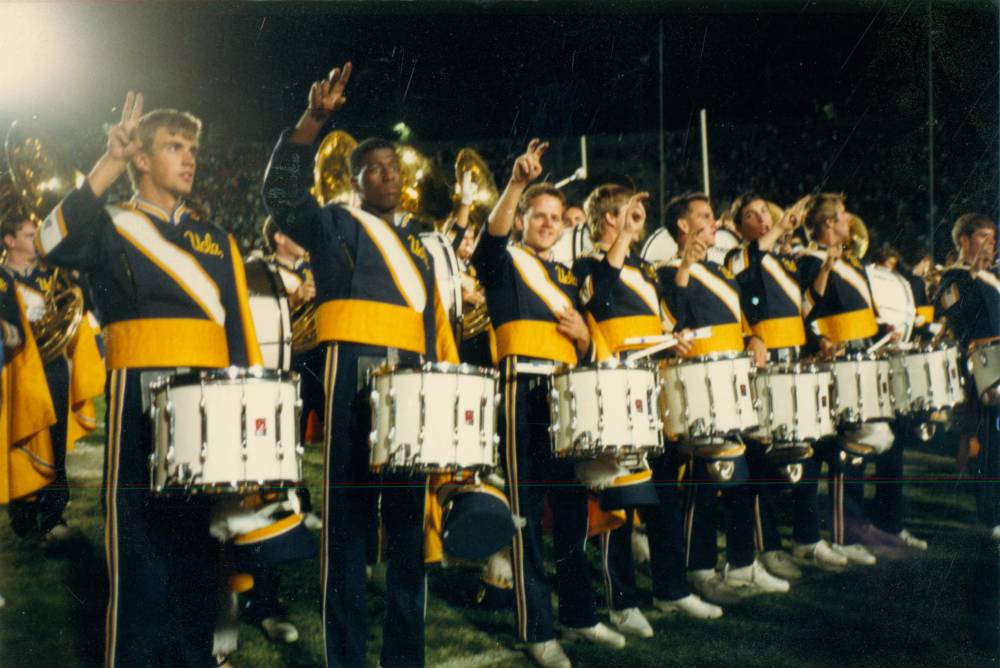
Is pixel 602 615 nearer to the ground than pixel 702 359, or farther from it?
Result: nearer to the ground

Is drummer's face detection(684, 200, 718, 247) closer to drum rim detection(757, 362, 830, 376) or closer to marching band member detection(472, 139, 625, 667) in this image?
drum rim detection(757, 362, 830, 376)

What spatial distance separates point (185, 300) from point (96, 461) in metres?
1.26

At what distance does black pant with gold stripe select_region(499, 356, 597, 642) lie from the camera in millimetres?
3977

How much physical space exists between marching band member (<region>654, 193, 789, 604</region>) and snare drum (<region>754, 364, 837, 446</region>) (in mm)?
336

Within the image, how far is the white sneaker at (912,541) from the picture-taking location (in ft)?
17.5

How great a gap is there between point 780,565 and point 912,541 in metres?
0.80

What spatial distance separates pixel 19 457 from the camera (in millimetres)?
3955

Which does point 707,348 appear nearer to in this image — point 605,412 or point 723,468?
point 723,468

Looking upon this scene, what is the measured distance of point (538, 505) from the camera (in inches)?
161

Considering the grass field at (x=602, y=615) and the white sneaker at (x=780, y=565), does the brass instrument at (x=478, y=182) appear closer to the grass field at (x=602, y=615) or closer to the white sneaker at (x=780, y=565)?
the grass field at (x=602, y=615)

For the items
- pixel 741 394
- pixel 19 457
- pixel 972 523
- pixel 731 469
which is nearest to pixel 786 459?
pixel 731 469

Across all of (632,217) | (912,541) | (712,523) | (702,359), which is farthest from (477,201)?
(912,541)

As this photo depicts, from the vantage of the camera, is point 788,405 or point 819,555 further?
point 819,555

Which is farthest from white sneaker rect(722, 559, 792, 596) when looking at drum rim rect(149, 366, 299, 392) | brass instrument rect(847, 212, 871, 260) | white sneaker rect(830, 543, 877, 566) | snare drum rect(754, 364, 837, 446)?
drum rim rect(149, 366, 299, 392)
